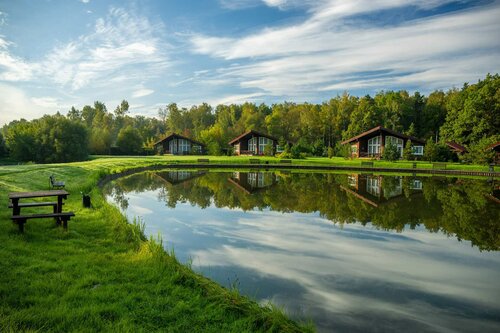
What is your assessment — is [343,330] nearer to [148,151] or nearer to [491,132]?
[491,132]

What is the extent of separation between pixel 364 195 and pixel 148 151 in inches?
2136

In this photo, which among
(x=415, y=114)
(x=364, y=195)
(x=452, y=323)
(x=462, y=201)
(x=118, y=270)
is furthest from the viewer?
(x=415, y=114)

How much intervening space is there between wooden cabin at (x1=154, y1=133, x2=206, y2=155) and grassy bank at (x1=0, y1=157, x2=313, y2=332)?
61.3m

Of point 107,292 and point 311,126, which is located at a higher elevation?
point 311,126

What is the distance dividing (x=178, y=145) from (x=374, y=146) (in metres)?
36.8

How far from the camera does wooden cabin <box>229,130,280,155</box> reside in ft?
208

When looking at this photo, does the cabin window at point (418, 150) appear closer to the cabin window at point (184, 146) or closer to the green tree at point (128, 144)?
the cabin window at point (184, 146)

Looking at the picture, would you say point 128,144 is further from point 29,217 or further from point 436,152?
point 29,217

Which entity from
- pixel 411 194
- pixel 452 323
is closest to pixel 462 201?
pixel 411 194

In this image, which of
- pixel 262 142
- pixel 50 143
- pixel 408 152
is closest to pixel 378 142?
pixel 408 152

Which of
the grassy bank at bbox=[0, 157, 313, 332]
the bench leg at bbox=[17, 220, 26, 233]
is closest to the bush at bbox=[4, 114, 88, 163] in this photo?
the bench leg at bbox=[17, 220, 26, 233]

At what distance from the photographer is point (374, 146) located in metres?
54.7

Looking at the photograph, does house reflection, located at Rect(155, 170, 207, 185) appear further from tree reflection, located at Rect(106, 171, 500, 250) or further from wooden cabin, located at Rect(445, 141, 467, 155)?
wooden cabin, located at Rect(445, 141, 467, 155)

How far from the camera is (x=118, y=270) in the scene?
20.4 feet
